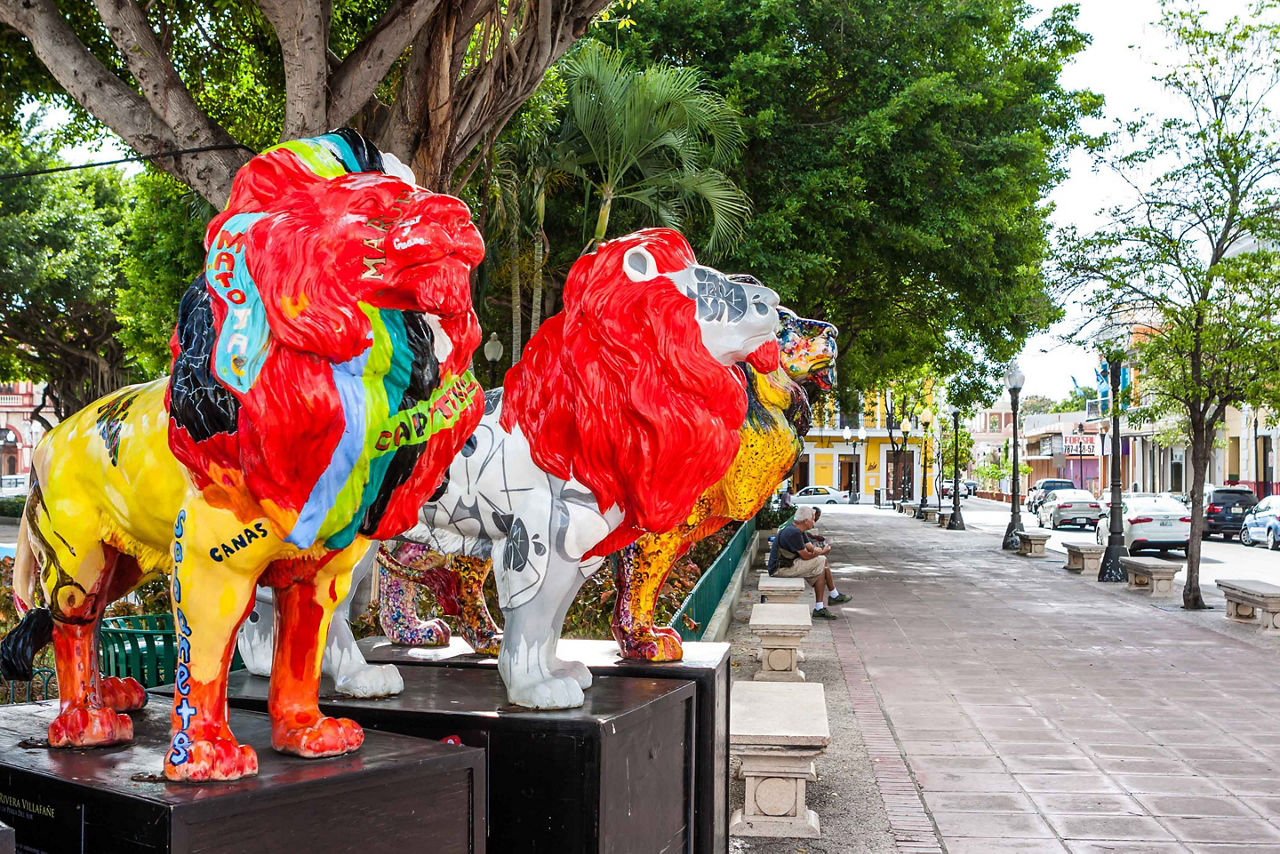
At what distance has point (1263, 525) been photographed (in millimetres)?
23656

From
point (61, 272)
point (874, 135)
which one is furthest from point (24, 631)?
point (61, 272)

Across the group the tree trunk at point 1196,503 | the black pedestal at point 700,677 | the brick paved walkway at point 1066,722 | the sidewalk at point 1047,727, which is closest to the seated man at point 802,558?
the sidewalk at point 1047,727

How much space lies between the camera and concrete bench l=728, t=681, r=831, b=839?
17.0ft

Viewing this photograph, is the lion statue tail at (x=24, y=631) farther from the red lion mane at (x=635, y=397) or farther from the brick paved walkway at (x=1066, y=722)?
the brick paved walkway at (x=1066, y=722)

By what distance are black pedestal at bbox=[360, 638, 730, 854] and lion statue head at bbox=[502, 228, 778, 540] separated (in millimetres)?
598

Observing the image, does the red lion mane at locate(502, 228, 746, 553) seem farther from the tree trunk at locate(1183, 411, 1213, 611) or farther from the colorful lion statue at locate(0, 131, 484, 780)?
the tree trunk at locate(1183, 411, 1213, 611)

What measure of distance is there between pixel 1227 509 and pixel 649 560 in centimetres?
2653

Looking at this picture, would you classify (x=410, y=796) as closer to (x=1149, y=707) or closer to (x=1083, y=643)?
(x=1149, y=707)

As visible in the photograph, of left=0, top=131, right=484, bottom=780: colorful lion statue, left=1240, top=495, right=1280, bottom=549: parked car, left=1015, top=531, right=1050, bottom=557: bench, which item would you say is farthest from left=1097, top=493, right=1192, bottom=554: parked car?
left=0, top=131, right=484, bottom=780: colorful lion statue

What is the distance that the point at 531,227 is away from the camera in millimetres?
13195

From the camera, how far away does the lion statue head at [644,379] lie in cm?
303

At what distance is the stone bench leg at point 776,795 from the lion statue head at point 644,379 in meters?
2.53

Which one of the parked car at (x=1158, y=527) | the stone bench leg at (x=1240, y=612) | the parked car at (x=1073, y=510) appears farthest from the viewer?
the parked car at (x=1073, y=510)

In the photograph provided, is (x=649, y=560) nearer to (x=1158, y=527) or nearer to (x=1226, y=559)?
(x=1158, y=527)
